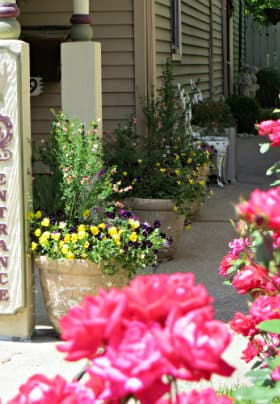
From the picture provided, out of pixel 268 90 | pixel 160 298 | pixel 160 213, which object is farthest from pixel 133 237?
pixel 268 90

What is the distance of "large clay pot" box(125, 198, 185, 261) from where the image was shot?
7027 mm

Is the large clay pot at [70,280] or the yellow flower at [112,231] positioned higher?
the yellow flower at [112,231]

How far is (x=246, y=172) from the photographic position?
1285cm

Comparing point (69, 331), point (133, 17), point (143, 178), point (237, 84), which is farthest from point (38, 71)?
point (237, 84)

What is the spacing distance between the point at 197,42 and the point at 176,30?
2.84 m

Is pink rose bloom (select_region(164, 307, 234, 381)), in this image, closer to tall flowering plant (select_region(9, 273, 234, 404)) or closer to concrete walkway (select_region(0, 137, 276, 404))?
tall flowering plant (select_region(9, 273, 234, 404))

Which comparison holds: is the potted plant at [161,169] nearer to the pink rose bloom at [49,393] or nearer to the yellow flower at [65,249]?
the yellow flower at [65,249]

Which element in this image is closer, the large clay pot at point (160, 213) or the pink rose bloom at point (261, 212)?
the pink rose bloom at point (261, 212)

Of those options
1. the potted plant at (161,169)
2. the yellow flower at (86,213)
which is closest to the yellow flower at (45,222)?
the yellow flower at (86,213)

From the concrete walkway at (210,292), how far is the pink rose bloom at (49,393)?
545 mm

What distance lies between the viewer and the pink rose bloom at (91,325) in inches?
55.5

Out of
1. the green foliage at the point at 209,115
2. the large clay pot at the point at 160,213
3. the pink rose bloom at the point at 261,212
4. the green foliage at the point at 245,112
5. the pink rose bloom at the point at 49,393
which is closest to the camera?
the pink rose bloom at the point at 49,393

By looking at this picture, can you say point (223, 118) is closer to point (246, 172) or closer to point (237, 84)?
point (246, 172)

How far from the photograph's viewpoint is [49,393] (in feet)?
5.01
